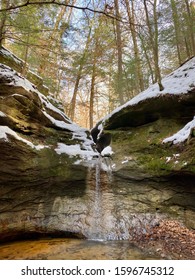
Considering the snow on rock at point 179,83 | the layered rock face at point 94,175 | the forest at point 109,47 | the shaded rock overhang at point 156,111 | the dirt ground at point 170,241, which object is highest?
the forest at point 109,47

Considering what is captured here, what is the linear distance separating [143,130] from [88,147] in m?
2.39

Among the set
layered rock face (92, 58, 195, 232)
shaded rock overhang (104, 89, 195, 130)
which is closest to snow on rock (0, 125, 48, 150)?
layered rock face (92, 58, 195, 232)

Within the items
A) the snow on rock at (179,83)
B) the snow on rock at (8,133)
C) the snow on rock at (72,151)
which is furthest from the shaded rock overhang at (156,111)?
the snow on rock at (8,133)

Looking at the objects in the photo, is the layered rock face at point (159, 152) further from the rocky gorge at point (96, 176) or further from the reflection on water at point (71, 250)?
the reflection on water at point (71, 250)

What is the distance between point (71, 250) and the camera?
530cm

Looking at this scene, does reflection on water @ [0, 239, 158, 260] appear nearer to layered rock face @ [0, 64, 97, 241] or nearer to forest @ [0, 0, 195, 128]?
layered rock face @ [0, 64, 97, 241]

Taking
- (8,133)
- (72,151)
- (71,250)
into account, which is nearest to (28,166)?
(8,133)

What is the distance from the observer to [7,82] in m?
7.42

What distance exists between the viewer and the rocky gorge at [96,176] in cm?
640

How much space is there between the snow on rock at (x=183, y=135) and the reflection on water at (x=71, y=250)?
345cm

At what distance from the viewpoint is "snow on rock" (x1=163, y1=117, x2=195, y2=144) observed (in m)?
6.49

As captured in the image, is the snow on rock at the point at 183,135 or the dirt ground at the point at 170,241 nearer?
the dirt ground at the point at 170,241

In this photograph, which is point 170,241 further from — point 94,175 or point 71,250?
point 94,175
